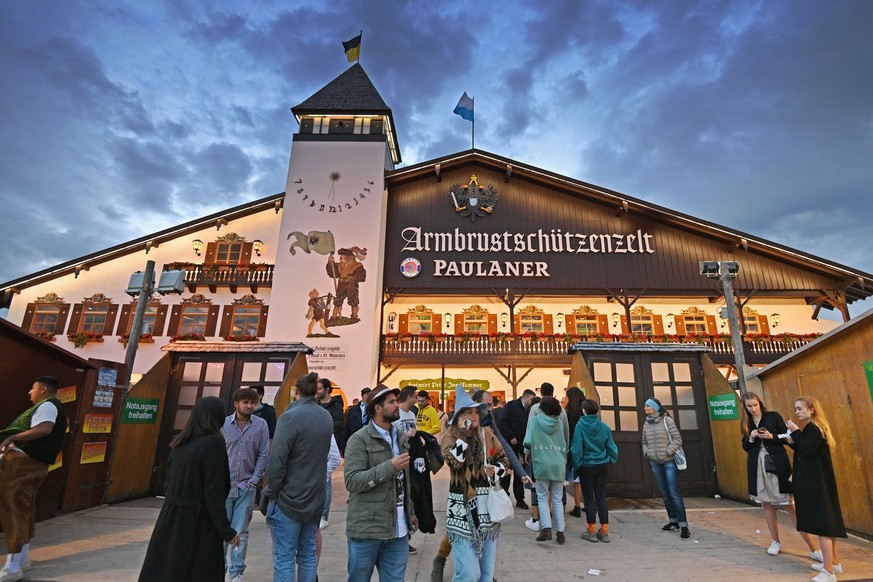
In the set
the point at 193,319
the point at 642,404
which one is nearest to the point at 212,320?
the point at 193,319

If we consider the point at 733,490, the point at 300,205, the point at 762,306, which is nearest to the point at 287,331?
the point at 300,205

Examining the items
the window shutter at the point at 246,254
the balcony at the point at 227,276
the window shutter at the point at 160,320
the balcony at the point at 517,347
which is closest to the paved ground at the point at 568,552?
the balcony at the point at 517,347

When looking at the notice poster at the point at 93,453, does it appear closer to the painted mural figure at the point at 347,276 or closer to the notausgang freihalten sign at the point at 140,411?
the notausgang freihalten sign at the point at 140,411

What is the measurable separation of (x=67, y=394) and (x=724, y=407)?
1061 centimetres

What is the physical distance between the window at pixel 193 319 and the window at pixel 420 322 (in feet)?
28.1

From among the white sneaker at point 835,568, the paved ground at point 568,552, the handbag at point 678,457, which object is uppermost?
the handbag at point 678,457

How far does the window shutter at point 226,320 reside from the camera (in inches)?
735

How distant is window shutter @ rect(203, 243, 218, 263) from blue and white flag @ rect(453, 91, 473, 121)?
12624mm

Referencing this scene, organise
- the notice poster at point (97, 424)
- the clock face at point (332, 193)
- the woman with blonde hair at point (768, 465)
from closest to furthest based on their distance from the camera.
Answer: the woman with blonde hair at point (768, 465), the notice poster at point (97, 424), the clock face at point (332, 193)

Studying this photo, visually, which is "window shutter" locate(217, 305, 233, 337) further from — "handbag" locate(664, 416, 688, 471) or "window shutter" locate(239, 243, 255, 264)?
"handbag" locate(664, 416, 688, 471)

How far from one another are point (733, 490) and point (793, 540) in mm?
2289

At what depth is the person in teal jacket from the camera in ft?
18.1

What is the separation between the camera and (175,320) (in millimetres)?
18734

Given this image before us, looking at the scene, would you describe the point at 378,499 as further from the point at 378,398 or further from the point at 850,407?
the point at 850,407
